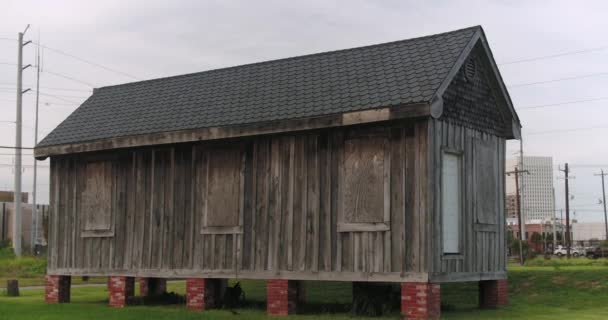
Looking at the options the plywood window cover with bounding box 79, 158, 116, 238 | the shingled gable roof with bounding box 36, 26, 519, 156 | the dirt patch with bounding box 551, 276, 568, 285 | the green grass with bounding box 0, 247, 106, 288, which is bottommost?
the green grass with bounding box 0, 247, 106, 288

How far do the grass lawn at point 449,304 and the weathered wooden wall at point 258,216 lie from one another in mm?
1233

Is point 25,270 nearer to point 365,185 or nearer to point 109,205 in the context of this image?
point 109,205

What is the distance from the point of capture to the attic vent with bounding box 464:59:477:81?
64.6 ft

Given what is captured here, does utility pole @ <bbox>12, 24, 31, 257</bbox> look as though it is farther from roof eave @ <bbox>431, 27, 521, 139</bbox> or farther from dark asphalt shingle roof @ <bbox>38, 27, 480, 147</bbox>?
roof eave @ <bbox>431, 27, 521, 139</bbox>

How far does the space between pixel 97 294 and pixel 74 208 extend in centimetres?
584

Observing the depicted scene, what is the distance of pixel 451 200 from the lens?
18.8 m

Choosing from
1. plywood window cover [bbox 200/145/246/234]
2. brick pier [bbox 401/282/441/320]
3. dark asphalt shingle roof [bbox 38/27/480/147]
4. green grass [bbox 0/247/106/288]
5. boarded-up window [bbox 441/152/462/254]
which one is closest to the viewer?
brick pier [bbox 401/282/441/320]

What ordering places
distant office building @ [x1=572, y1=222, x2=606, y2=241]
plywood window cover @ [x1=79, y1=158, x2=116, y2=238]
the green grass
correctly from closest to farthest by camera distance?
plywood window cover @ [x1=79, y1=158, x2=116, y2=238] < the green grass < distant office building @ [x1=572, y1=222, x2=606, y2=241]

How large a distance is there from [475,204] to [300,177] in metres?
4.24

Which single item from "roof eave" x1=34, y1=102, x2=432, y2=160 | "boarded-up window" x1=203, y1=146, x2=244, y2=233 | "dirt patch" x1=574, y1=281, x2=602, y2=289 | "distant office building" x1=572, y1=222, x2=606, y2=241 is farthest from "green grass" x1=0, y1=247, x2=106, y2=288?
"distant office building" x1=572, y1=222, x2=606, y2=241

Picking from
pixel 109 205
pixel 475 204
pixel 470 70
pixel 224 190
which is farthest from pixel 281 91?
pixel 109 205

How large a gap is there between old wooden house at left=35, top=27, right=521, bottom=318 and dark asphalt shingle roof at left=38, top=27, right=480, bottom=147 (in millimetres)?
55

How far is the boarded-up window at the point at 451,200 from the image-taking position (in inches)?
727

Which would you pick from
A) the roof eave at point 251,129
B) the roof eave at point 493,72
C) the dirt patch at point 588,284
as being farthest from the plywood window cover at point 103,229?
the dirt patch at point 588,284
